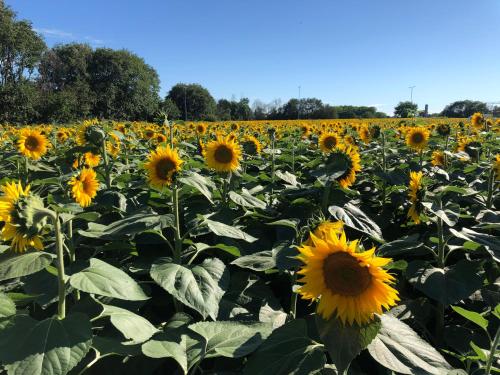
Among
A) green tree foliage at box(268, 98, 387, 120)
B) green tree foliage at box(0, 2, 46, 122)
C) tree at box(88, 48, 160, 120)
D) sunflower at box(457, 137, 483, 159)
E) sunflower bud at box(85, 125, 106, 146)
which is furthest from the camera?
tree at box(88, 48, 160, 120)

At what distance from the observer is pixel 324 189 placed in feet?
9.74

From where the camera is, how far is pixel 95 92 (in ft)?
181

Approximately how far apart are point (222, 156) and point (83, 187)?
1151mm

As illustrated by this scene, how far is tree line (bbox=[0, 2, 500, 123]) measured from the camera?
3778 centimetres

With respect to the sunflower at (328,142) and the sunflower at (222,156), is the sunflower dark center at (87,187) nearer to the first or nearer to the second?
the sunflower at (222,156)

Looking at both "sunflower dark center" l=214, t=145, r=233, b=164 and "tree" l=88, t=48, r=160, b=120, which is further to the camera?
"tree" l=88, t=48, r=160, b=120

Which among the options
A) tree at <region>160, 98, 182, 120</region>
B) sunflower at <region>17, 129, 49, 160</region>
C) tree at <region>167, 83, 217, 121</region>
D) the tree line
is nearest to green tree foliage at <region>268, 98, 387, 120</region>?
the tree line

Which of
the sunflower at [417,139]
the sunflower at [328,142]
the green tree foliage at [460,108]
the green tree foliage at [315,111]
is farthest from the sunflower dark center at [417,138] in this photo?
the green tree foliage at [315,111]

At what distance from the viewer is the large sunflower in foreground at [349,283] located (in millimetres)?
1355

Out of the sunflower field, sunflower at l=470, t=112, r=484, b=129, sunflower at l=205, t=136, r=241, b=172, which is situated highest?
sunflower at l=470, t=112, r=484, b=129

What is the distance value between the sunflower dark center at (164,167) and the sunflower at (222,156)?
0.88m

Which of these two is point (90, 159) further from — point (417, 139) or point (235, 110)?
point (235, 110)

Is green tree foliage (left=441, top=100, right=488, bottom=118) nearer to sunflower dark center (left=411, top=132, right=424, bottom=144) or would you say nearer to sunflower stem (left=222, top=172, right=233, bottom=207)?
sunflower dark center (left=411, top=132, right=424, bottom=144)

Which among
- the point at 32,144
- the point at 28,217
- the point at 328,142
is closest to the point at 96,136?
the point at 32,144
